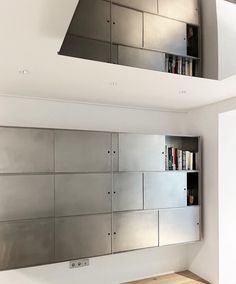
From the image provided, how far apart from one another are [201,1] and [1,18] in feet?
7.63

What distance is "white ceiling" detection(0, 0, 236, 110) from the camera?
4.82ft

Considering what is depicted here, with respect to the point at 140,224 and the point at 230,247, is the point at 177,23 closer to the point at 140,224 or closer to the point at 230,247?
the point at 140,224

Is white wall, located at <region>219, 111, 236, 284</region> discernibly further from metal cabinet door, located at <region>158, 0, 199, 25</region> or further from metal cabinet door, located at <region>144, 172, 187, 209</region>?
metal cabinet door, located at <region>158, 0, 199, 25</region>

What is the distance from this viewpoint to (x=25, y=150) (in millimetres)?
2766

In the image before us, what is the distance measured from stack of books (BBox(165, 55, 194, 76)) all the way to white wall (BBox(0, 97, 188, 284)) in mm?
1173

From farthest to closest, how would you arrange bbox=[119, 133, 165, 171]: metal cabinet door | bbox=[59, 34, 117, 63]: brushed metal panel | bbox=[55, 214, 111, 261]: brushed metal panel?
bbox=[119, 133, 165, 171]: metal cabinet door
bbox=[55, 214, 111, 261]: brushed metal panel
bbox=[59, 34, 117, 63]: brushed metal panel

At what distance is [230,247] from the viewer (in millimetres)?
3461

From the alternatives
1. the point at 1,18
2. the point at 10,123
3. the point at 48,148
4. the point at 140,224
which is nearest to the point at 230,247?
the point at 140,224

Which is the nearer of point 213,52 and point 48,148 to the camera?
point 213,52

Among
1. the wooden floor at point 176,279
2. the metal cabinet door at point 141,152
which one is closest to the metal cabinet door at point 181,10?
the metal cabinet door at point 141,152

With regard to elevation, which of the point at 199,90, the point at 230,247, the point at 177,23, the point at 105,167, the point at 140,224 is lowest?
the point at 230,247

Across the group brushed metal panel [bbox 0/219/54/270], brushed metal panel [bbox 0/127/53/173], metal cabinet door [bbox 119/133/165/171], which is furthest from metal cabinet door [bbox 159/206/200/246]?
brushed metal panel [bbox 0/127/53/173]

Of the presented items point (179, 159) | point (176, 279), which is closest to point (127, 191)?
point (179, 159)

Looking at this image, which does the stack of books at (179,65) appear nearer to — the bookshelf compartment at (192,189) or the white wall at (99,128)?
the white wall at (99,128)
